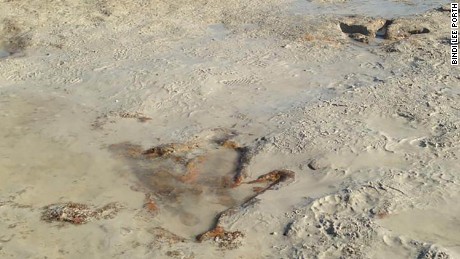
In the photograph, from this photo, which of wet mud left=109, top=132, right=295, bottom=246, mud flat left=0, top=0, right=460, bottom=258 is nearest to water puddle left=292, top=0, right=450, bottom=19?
mud flat left=0, top=0, right=460, bottom=258

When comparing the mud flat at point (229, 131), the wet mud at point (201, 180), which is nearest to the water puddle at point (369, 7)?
the mud flat at point (229, 131)

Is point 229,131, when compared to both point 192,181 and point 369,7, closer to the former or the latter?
point 192,181

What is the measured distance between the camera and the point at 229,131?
548cm

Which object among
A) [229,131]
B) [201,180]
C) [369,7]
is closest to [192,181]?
[201,180]

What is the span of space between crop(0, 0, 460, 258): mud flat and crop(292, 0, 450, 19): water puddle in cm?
4

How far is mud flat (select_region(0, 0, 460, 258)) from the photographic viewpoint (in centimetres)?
411

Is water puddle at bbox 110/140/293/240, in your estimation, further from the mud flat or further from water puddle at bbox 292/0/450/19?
water puddle at bbox 292/0/450/19

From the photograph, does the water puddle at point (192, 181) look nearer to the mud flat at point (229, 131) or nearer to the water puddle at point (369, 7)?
the mud flat at point (229, 131)

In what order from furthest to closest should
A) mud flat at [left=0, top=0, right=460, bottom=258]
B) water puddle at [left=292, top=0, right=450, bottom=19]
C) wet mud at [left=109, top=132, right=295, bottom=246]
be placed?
water puddle at [left=292, top=0, right=450, bottom=19] → wet mud at [left=109, top=132, right=295, bottom=246] → mud flat at [left=0, top=0, right=460, bottom=258]

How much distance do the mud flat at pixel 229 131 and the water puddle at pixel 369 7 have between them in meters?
0.04

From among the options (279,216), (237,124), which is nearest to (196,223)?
(279,216)

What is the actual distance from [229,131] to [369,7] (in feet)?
11.7

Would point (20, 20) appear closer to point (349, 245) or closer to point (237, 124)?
point (237, 124)

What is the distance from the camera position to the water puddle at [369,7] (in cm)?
777
